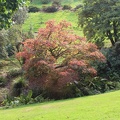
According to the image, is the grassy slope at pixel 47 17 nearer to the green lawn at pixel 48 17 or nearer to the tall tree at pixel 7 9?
the green lawn at pixel 48 17

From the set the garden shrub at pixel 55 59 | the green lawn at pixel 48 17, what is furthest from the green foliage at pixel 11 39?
the green lawn at pixel 48 17

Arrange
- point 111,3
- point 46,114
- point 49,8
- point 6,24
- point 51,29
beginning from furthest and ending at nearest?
1. point 49,8
2. point 111,3
3. point 51,29
4. point 46,114
5. point 6,24

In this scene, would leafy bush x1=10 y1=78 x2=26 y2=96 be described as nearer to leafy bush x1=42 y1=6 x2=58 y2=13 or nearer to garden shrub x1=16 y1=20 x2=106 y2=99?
garden shrub x1=16 y1=20 x2=106 y2=99

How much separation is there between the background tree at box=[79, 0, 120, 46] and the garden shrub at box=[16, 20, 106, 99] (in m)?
7.58

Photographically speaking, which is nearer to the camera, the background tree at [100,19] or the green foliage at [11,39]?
the background tree at [100,19]

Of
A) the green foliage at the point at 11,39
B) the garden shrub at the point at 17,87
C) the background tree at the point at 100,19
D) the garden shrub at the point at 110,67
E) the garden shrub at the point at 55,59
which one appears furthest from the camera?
the green foliage at the point at 11,39

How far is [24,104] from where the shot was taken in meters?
19.5

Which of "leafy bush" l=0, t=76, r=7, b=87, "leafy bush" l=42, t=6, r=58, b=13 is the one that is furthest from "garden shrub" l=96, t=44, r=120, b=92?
"leafy bush" l=42, t=6, r=58, b=13

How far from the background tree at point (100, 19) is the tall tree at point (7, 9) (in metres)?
20.0

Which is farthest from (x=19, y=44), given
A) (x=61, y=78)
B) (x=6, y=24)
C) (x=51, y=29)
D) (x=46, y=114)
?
(x=6, y=24)

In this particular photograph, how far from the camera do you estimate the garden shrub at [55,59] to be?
1942 cm

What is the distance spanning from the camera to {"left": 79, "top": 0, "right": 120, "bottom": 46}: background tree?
93.4 feet

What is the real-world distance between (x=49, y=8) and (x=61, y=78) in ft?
132

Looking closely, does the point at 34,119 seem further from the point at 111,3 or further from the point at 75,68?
the point at 111,3
